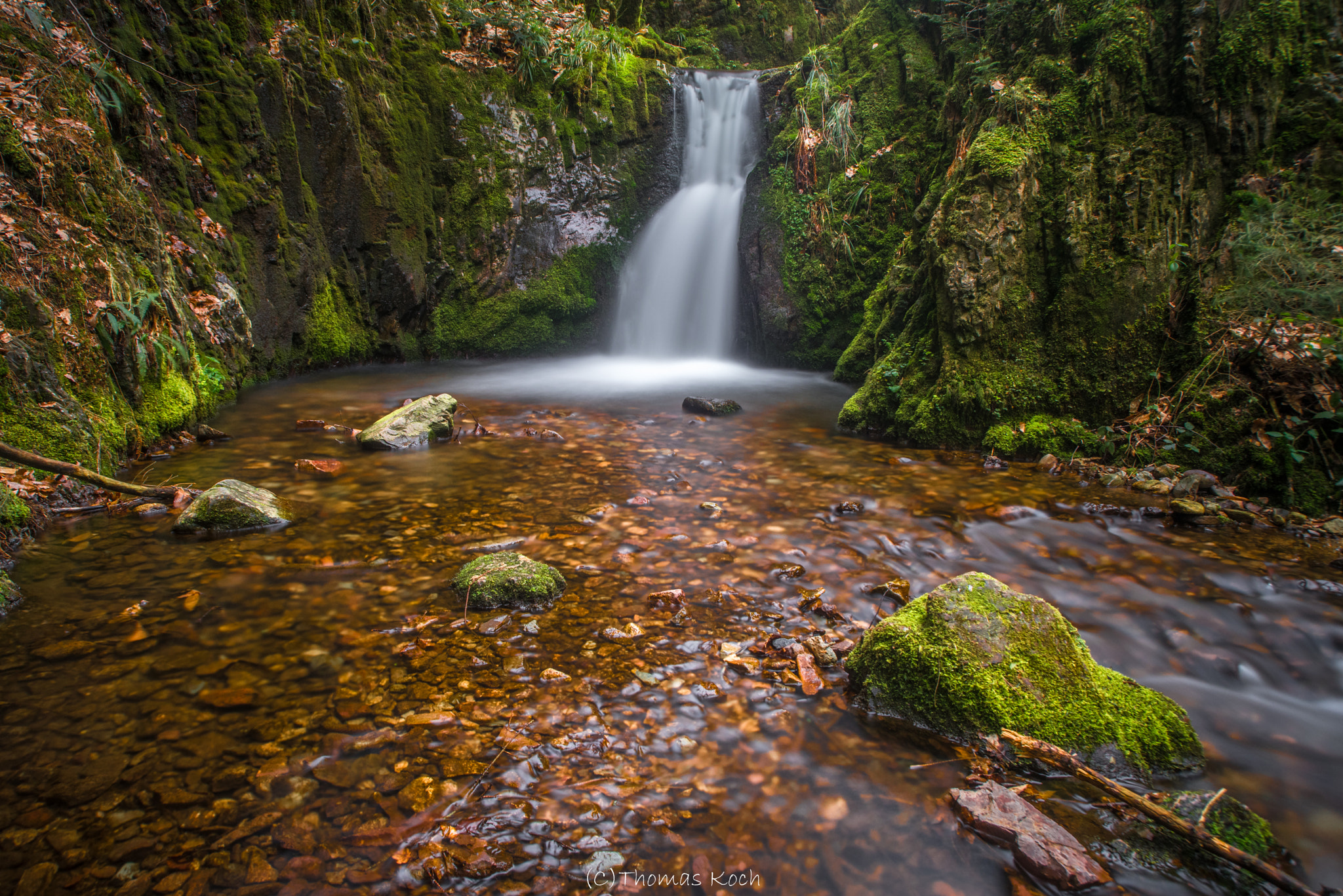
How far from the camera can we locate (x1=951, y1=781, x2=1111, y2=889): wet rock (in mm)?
1644

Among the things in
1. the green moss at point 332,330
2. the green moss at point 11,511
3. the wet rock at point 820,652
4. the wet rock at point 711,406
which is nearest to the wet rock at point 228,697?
the green moss at point 11,511

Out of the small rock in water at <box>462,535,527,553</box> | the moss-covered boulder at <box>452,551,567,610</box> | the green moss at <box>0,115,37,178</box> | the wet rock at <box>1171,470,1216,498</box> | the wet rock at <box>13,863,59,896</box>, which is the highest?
the green moss at <box>0,115,37,178</box>

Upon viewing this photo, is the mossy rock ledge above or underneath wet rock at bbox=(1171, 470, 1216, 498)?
underneath

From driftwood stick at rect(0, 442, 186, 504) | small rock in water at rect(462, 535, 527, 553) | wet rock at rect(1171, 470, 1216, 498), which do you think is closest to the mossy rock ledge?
small rock in water at rect(462, 535, 527, 553)

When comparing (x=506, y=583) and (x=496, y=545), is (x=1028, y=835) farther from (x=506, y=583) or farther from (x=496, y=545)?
(x=496, y=545)

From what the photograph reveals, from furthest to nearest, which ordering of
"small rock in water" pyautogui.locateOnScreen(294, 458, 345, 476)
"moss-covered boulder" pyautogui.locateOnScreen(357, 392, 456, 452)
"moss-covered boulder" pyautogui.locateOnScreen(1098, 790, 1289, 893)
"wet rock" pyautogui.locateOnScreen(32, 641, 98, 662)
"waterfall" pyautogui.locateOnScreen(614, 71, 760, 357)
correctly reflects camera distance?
"waterfall" pyautogui.locateOnScreen(614, 71, 760, 357) → "moss-covered boulder" pyautogui.locateOnScreen(357, 392, 456, 452) → "small rock in water" pyautogui.locateOnScreen(294, 458, 345, 476) → "wet rock" pyautogui.locateOnScreen(32, 641, 98, 662) → "moss-covered boulder" pyautogui.locateOnScreen(1098, 790, 1289, 893)

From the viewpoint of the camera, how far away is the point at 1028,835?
1.73 m

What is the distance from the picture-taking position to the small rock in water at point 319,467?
15.5 feet

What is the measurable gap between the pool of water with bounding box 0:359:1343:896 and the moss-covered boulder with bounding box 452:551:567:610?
0.09 m

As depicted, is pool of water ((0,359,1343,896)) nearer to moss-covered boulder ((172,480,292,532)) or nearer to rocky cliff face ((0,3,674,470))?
moss-covered boulder ((172,480,292,532))

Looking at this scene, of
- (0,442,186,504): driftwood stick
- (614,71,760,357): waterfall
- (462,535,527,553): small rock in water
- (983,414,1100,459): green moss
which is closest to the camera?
(0,442,186,504): driftwood stick

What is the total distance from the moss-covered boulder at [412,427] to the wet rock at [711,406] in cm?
278

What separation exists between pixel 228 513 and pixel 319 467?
1280mm

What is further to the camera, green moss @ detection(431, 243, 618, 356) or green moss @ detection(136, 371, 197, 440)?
green moss @ detection(431, 243, 618, 356)
